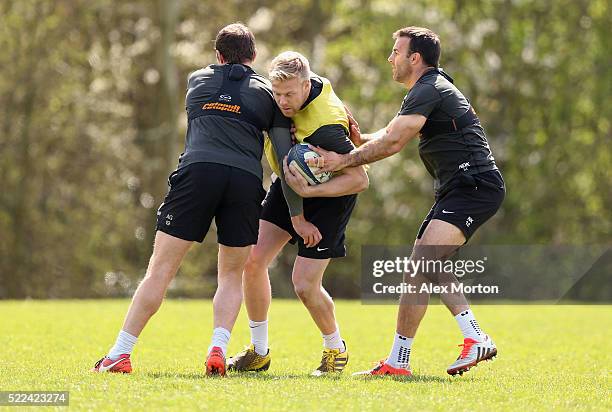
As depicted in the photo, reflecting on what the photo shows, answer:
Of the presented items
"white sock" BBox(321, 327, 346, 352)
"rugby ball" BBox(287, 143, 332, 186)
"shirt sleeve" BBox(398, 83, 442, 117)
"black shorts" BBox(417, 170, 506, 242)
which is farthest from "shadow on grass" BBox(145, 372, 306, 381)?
"shirt sleeve" BBox(398, 83, 442, 117)

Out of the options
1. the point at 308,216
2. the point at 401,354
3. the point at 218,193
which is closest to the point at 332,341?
the point at 401,354

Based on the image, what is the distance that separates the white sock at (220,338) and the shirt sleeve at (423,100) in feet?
6.69

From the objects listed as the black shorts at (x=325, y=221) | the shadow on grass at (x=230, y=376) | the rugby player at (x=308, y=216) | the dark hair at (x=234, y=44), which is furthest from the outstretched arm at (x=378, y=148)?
the shadow on grass at (x=230, y=376)

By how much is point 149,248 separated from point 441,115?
2136cm

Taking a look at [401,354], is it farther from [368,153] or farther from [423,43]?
[423,43]

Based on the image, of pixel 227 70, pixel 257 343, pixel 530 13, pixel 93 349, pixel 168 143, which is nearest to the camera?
pixel 227 70

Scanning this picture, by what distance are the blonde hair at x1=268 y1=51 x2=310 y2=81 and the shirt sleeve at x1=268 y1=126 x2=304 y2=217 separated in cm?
44

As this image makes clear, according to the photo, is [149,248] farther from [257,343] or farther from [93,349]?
[257,343]

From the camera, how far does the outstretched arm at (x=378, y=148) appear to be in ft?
26.9

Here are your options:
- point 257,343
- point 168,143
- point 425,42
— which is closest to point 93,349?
point 257,343

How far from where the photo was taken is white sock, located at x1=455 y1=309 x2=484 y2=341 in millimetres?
8352

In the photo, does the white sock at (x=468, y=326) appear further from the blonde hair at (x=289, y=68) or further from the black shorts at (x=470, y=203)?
the blonde hair at (x=289, y=68)

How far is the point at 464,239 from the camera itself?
27.7ft

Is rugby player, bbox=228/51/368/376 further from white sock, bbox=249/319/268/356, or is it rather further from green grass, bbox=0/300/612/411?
green grass, bbox=0/300/612/411
